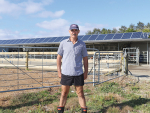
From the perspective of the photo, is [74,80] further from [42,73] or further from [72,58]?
[42,73]

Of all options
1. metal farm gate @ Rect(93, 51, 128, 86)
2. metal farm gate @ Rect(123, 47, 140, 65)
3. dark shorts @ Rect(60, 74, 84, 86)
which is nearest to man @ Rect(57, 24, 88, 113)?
dark shorts @ Rect(60, 74, 84, 86)

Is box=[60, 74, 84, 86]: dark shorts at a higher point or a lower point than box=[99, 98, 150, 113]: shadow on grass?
higher

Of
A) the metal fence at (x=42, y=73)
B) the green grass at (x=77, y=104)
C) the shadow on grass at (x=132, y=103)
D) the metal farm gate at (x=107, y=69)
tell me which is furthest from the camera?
the metal farm gate at (x=107, y=69)

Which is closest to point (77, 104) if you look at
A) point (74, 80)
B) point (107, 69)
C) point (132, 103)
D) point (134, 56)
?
point (74, 80)

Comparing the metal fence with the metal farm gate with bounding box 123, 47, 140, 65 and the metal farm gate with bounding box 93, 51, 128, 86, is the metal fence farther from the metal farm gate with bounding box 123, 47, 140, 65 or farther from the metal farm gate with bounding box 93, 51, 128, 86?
the metal farm gate with bounding box 123, 47, 140, 65

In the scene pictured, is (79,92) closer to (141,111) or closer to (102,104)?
→ (102,104)

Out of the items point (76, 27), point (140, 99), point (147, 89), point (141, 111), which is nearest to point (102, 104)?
point (141, 111)

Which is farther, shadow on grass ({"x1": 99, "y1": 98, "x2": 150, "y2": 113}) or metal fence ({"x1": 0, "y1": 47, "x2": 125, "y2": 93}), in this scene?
metal fence ({"x1": 0, "y1": 47, "x2": 125, "y2": 93})

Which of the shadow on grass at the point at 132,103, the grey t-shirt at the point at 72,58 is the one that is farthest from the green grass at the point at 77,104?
the grey t-shirt at the point at 72,58

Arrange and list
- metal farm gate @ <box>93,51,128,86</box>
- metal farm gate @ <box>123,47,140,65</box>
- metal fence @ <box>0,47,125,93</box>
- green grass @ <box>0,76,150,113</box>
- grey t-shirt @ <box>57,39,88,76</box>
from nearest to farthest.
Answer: grey t-shirt @ <box>57,39,88,76</box> < green grass @ <box>0,76,150,113</box> < metal fence @ <box>0,47,125,93</box> < metal farm gate @ <box>93,51,128,86</box> < metal farm gate @ <box>123,47,140,65</box>

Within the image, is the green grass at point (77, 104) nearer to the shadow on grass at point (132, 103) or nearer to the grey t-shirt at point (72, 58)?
the shadow on grass at point (132, 103)

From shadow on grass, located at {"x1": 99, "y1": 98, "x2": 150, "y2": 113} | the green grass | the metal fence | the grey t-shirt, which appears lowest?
shadow on grass, located at {"x1": 99, "y1": 98, "x2": 150, "y2": 113}

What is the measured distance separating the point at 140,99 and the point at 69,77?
7.77 ft

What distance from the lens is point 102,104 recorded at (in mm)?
3537
